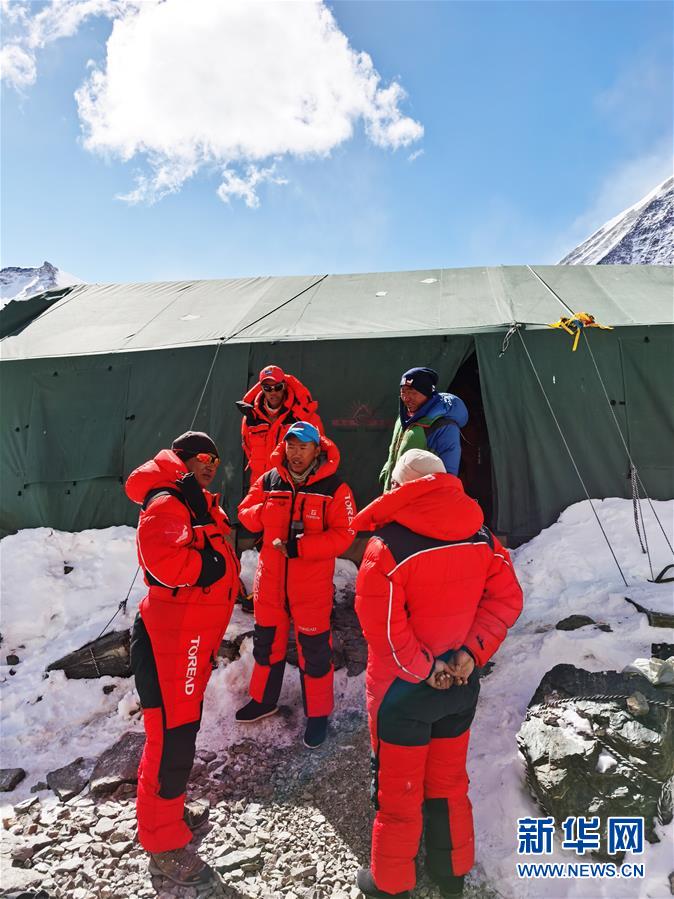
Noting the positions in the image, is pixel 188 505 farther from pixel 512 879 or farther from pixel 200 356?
pixel 200 356

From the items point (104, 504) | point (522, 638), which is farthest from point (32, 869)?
point (104, 504)

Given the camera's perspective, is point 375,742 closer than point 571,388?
Yes

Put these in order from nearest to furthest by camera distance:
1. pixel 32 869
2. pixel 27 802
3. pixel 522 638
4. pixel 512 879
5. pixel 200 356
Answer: pixel 512 879 < pixel 32 869 < pixel 27 802 < pixel 522 638 < pixel 200 356

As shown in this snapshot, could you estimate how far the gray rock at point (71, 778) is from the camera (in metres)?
2.94

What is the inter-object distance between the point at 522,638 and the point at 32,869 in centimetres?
318

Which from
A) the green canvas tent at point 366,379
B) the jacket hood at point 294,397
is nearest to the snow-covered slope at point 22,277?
the green canvas tent at point 366,379

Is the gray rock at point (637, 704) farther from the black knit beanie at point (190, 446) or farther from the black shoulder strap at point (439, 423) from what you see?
the black knit beanie at point (190, 446)

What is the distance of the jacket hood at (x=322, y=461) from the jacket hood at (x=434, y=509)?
1135 millimetres

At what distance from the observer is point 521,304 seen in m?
5.70

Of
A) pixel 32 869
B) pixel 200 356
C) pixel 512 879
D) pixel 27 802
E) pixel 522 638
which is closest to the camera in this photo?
pixel 512 879

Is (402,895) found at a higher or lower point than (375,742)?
lower

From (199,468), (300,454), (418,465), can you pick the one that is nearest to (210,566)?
(199,468)

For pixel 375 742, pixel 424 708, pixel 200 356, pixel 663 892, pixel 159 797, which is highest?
pixel 200 356

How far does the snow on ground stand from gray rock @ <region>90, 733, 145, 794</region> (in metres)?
0.20
